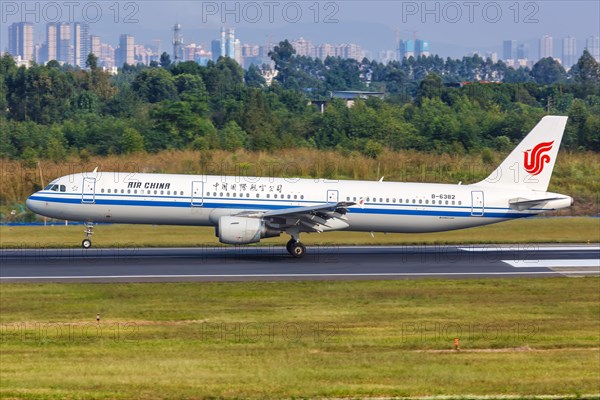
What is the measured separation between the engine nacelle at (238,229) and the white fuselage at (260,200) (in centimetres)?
144

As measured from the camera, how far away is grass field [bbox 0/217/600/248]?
46375 mm

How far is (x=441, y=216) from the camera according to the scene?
42750 mm

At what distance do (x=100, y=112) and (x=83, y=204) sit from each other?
6294 cm

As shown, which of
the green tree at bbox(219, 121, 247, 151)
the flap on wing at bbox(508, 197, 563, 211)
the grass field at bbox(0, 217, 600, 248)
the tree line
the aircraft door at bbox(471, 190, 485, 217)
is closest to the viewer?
the flap on wing at bbox(508, 197, 563, 211)

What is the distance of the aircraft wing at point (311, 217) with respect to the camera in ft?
131

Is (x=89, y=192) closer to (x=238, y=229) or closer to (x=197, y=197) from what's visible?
(x=197, y=197)

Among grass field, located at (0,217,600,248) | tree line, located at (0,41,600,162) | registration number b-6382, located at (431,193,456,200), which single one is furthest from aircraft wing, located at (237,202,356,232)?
tree line, located at (0,41,600,162)

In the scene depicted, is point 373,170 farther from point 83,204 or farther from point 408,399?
point 408,399

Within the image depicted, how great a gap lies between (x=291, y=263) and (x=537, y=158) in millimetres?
11868

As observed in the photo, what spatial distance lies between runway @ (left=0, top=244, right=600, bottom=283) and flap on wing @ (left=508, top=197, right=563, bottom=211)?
216cm

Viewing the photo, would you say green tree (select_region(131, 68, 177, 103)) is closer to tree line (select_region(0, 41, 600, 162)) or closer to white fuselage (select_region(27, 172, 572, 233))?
tree line (select_region(0, 41, 600, 162))

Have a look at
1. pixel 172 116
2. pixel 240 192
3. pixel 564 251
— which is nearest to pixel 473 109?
pixel 172 116

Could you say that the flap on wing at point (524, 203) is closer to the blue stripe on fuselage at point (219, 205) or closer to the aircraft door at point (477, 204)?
the aircraft door at point (477, 204)

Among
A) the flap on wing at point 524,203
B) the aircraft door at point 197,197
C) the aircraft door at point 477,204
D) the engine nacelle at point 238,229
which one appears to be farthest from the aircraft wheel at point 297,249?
the flap on wing at point 524,203
